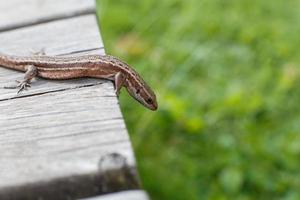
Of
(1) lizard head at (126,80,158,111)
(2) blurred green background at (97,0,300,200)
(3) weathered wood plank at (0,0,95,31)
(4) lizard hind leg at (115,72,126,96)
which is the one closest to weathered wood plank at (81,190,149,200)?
(4) lizard hind leg at (115,72,126,96)

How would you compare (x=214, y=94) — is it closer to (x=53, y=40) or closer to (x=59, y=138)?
(x=53, y=40)

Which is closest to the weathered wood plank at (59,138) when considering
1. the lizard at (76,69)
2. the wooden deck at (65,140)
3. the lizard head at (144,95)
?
the wooden deck at (65,140)

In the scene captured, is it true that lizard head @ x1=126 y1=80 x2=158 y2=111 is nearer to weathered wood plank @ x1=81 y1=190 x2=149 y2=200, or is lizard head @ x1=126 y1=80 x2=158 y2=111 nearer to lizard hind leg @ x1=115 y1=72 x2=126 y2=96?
lizard hind leg @ x1=115 y1=72 x2=126 y2=96

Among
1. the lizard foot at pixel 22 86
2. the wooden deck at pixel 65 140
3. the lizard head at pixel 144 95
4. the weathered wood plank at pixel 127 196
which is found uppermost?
the lizard head at pixel 144 95

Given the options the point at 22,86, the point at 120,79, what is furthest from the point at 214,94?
the point at 22,86

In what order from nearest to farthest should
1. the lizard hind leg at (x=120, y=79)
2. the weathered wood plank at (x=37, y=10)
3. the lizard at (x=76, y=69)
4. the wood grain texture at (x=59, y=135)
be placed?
the wood grain texture at (x=59, y=135) < the lizard at (x=76, y=69) < the lizard hind leg at (x=120, y=79) < the weathered wood plank at (x=37, y=10)

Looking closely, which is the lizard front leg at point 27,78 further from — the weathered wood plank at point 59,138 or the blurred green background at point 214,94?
the blurred green background at point 214,94
